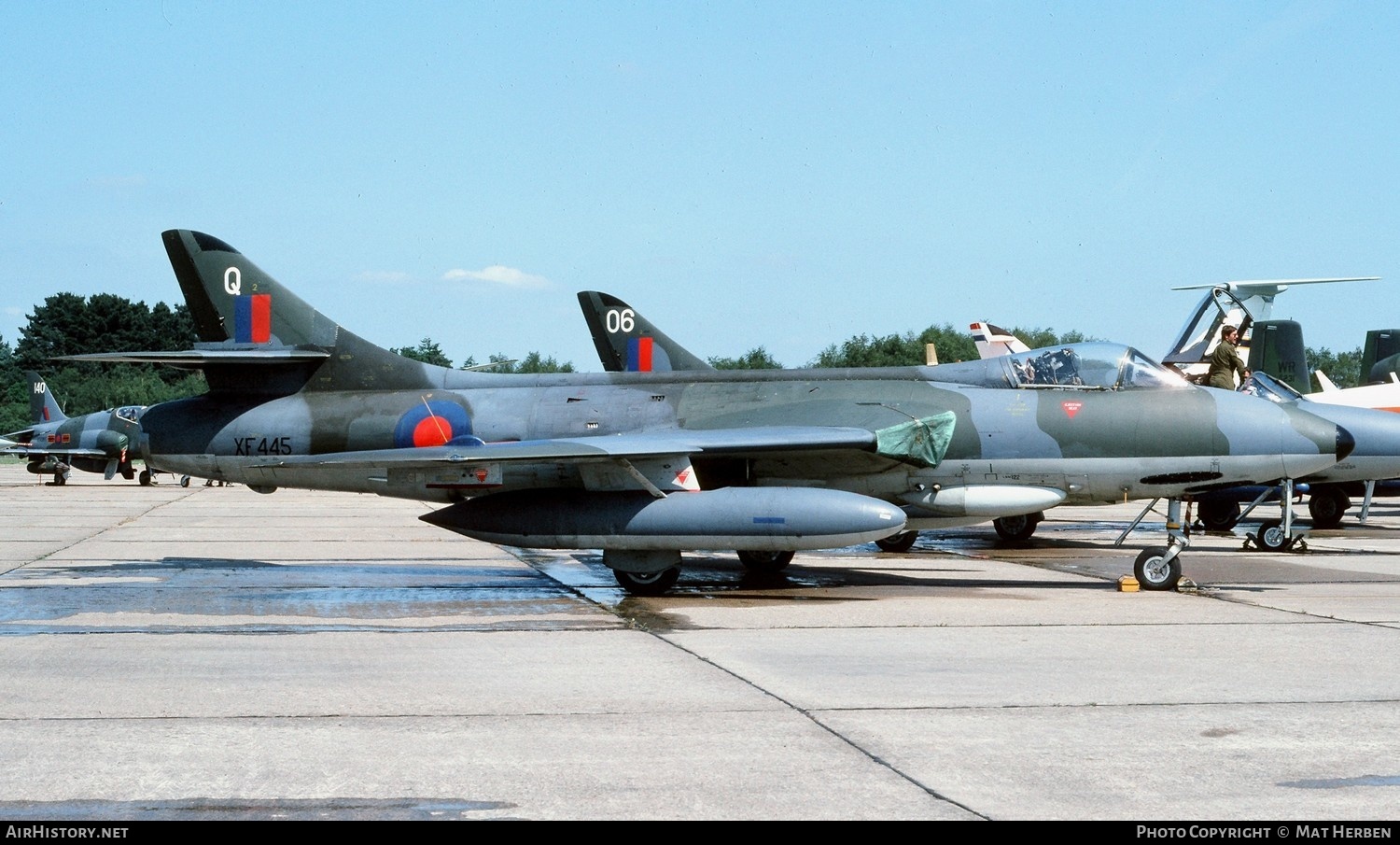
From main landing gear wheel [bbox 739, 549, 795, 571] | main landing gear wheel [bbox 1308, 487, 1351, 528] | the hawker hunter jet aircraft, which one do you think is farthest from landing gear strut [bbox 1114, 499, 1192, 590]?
main landing gear wheel [bbox 1308, 487, 1351, 528]

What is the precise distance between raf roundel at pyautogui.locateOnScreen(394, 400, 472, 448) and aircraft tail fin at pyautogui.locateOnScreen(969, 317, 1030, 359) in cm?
1396

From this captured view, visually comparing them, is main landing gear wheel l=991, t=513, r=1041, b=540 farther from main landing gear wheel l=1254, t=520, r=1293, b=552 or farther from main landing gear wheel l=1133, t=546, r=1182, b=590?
main landing gear wheel l=1133, t=546, r=1182, b=590

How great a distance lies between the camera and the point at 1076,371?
42.6ft

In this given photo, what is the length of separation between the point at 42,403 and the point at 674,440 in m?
40.6

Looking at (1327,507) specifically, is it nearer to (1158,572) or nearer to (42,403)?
(1158,572)

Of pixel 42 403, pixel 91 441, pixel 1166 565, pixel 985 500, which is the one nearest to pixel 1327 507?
pixel 1166 565

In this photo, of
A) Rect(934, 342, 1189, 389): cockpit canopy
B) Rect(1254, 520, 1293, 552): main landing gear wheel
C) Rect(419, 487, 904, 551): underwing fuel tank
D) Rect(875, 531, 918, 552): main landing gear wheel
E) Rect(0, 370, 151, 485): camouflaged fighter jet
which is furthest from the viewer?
Rect(0, 370, 151, 485): camouflaged fighter jet

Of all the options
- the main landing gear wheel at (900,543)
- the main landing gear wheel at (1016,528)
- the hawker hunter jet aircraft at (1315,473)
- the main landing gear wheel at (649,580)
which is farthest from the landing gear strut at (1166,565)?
the main landing gear wheel at (1016,528)

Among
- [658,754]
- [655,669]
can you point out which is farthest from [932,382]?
[658,754]

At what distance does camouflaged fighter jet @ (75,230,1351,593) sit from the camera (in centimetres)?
1198

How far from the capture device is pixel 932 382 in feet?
44.1

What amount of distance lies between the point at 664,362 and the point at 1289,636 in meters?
15.2

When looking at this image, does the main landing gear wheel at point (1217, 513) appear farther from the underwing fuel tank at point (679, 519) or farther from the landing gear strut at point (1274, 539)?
the underwing fuel tank at point (679, 519)

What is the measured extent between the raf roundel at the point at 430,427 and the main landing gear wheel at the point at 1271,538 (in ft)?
32.3
